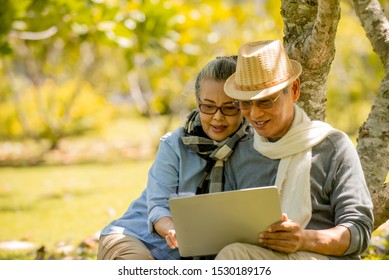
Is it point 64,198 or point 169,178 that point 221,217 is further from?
point 64,198

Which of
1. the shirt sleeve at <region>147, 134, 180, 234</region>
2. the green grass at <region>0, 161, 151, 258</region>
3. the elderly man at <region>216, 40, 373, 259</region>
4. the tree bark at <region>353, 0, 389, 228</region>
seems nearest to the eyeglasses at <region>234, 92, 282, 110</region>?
the elderly man at <region>216, 40, 373, 259</region>

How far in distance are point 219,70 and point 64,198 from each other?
464 cm

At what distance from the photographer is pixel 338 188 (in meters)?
2.61

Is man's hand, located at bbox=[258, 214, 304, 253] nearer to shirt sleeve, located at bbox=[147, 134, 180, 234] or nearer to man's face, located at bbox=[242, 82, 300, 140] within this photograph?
man's face, located at bbox=[242, 82, 300, 140]

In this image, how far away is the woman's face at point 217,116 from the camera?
9.59 feet

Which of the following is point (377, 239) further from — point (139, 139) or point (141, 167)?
point (139, 139)

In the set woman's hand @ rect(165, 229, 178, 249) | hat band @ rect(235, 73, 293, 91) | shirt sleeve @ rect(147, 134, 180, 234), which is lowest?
woman's hand @ rect(165, 229, 178, 249)

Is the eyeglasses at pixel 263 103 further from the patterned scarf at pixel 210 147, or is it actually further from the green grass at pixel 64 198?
the green grass at pixel 64 198

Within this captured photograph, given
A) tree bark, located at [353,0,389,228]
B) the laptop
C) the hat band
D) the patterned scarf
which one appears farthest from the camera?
tree bark, located at [353,0,389,228]

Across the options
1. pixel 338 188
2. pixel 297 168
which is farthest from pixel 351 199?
pixel 297 168

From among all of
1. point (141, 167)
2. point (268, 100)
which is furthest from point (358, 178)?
point (141, 167)

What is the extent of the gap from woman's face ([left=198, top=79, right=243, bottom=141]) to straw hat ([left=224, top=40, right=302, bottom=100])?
175 mm

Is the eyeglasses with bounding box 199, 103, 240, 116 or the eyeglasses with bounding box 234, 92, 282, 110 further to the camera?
the eyeglasses with bounding box 199, 103, 240, 116

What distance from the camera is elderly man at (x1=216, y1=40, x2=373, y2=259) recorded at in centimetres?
255
